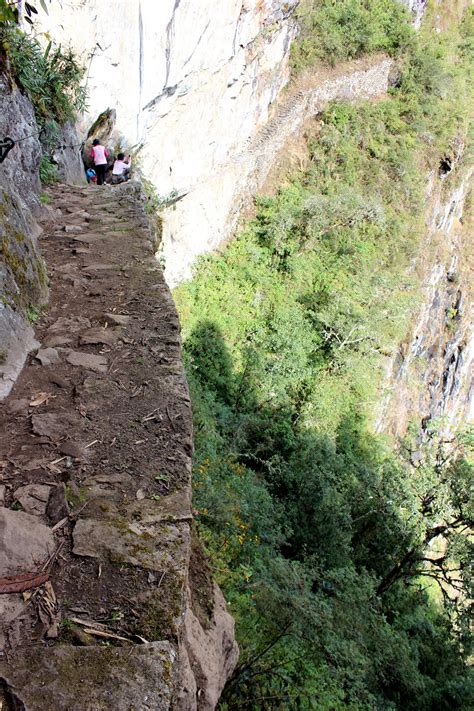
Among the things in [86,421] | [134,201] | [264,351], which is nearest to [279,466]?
[264,351]

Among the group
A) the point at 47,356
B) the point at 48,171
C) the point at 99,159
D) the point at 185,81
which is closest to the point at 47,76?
the point at 99,159

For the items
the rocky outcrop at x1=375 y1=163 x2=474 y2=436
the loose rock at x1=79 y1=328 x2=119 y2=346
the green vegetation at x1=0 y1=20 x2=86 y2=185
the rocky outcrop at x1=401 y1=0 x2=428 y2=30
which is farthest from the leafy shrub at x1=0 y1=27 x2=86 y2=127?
the rocky outcrop at x1=401 y1=0 x2=428 y2=30

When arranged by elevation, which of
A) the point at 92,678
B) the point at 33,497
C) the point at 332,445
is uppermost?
the point at 332,445

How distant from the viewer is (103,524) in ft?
6.12

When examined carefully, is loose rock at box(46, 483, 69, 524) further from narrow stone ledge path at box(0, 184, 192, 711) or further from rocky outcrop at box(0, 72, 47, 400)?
rocky outcrop at box(0, 72, 47, 400)

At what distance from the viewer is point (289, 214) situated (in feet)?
43.0

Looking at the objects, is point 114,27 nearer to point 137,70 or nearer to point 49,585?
point 137,70

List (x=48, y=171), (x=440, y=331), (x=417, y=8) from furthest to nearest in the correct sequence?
(x=417, y=8) < (x=440, y=331) < (x=48, y=171)

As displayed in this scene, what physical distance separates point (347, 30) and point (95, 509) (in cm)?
1847

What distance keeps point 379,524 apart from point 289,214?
8.36 m

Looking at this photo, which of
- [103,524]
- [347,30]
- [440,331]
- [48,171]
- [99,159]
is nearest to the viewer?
[103,524]

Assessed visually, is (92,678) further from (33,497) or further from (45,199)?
(45,199)

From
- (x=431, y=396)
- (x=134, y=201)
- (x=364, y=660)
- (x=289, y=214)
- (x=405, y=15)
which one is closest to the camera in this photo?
(x=364, y=660)

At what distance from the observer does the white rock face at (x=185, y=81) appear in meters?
7.50
